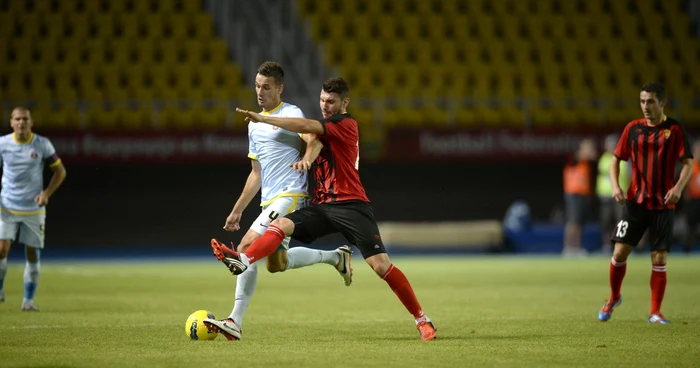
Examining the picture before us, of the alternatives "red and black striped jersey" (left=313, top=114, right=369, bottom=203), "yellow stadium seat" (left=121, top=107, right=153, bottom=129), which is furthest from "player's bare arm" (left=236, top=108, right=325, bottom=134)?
"yellow stadium seat" (left=121, top=107, right=153, bottom=129)

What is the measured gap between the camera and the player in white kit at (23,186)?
11891 millimetres

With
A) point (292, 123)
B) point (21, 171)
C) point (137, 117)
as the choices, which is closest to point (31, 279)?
point (21, 171)

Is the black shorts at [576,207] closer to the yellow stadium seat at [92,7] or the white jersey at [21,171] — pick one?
the yellow stadium seat at [92,7]

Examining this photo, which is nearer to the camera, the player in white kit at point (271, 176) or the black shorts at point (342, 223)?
the black shorts at point (342, 223)

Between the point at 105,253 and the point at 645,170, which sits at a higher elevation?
the point at 645,170

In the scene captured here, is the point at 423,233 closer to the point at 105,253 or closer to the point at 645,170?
the point at 105,253

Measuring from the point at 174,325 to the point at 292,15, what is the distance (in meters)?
16.9

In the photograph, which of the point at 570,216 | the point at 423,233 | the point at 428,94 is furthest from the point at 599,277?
the point at 428,94

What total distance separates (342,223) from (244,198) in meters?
0.90

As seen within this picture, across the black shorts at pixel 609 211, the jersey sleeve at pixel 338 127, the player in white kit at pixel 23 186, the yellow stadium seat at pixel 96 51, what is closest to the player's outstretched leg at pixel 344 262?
the jersey sleeve at pixel 338 127

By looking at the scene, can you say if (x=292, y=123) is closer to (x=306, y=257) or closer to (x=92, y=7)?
(x=306, y=257)

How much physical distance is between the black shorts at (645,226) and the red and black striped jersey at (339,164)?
9.21ft

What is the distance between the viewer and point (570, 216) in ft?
71.7

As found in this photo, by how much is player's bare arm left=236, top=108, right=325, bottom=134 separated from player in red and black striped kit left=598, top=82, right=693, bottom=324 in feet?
10.2
